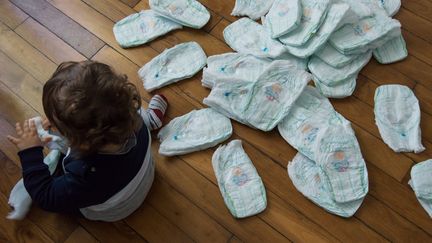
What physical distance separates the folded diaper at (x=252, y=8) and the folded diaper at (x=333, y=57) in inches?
10.5

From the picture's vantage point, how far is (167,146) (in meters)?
1.23

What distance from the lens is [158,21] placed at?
1455 mm

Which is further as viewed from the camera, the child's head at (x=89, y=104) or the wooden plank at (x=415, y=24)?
the wooden plank at (x=415, y=24)

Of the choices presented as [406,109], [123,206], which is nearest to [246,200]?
[123,206]

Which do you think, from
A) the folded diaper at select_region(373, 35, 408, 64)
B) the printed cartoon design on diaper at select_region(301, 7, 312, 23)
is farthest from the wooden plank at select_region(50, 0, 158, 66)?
the folded diaper at select_region(373, 35, 408, 64)

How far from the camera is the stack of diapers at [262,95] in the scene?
4.11ft

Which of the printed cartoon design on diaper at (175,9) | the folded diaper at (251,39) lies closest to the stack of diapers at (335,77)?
the folded diaper at (251,39)

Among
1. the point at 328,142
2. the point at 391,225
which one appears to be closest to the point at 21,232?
the point at 328,142

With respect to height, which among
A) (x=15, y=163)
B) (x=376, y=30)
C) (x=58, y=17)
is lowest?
(x=15, y=163)

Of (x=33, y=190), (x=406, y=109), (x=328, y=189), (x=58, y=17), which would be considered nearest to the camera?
(x=33, y=190)

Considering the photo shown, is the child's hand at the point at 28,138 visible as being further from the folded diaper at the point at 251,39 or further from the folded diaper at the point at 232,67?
the folded diaper at the point at 251,39

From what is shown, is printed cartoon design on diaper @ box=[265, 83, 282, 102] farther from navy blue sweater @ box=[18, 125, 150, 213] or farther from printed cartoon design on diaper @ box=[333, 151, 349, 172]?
navy blue sweater @ box=[18, 125, 150, 213]

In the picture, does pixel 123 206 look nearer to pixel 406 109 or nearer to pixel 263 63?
pixel 263 63

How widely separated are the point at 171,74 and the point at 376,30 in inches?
27.3
